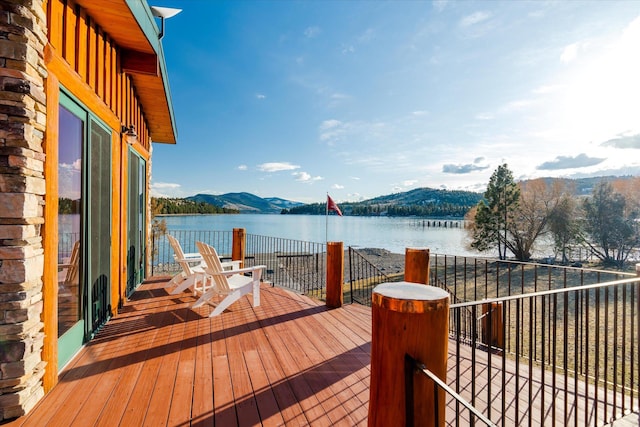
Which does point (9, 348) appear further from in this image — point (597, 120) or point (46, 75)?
point (597, 120)

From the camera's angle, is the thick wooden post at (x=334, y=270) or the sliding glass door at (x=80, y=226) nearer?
the sliding glass door at (x=80, y=226)

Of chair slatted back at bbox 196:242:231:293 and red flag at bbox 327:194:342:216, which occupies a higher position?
red flag at bbox 327:194:342:216

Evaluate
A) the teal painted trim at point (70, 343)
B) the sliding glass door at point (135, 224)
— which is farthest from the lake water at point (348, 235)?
the teal painted trim at point (70, 343)

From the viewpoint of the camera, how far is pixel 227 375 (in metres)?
2.61

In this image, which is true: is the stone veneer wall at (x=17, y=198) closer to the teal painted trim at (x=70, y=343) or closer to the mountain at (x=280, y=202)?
the teal painted trim at (x=70, y=343)

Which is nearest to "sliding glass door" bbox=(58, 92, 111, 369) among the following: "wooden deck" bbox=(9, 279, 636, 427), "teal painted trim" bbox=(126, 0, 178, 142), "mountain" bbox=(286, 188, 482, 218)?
"wooden deck" bbox=(9, 279, 636, 427)

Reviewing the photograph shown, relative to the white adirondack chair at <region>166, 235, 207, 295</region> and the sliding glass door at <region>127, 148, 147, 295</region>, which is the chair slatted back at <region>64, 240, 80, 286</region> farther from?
the sliding glass door at <region>127, 148, 147, 295</region>

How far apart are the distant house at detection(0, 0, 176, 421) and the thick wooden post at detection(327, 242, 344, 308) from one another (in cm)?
280

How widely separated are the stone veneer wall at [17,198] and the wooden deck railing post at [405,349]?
2226 mm

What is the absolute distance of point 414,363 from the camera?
99cm

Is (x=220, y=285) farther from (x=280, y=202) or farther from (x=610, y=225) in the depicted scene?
(x=280, y=202)

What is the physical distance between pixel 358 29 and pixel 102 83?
737 centimetres

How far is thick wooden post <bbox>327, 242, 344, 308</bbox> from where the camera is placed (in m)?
4.62

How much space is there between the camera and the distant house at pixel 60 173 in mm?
1935
